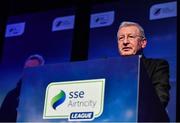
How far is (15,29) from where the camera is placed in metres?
2.63

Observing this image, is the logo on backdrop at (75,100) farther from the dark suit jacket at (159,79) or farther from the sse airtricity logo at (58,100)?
the dark suit jacket at (159,79)

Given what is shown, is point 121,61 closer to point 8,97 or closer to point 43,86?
point 43,86

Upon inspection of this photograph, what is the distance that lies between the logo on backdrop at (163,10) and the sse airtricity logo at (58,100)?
129 centimetres

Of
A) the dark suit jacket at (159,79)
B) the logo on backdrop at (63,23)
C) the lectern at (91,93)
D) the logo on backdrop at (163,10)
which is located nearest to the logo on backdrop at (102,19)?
the logo on backdrop at (63,23)

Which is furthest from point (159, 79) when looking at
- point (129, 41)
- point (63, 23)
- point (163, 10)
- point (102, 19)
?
point (63, 23)

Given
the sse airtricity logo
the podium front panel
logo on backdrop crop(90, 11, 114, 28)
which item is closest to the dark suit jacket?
the podium front panel

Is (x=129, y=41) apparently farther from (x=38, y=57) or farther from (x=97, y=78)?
(x=38, y=57)

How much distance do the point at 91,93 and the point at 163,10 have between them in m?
1.33

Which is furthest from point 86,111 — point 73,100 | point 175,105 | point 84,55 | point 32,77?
point 84,55

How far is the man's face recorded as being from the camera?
1662 mm

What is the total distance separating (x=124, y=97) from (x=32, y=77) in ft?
0.88

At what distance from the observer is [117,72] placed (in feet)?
3.23

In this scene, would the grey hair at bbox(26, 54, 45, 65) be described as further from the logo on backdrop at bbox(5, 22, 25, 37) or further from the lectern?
the lectern

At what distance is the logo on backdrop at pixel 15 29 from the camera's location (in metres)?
2.63
